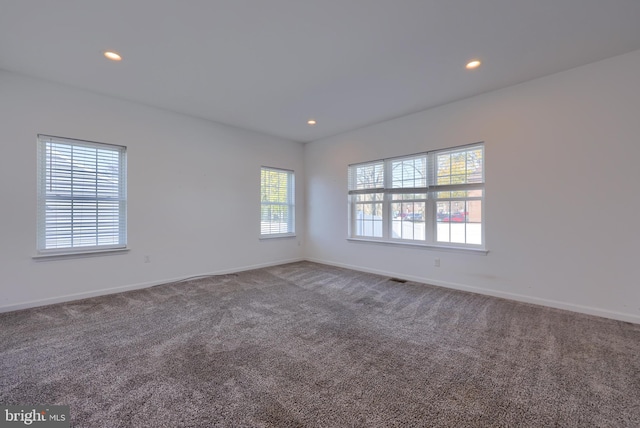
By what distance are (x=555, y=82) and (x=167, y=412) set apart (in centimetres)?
480

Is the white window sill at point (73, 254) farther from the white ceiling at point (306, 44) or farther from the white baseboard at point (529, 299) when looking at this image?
the white baseboard at point (529, 299)

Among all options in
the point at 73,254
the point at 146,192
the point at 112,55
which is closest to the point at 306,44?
the point at 112,55

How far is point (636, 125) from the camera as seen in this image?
2.70m

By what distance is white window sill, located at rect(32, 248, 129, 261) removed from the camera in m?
3.21

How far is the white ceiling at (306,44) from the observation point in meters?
2.11

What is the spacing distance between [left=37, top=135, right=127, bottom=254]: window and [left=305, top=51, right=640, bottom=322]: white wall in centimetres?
462

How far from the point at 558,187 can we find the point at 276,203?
15.0ft

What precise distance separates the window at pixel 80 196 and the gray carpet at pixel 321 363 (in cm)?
83

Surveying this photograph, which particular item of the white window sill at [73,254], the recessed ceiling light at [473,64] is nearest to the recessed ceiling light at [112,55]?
the white window sill at [73,254]

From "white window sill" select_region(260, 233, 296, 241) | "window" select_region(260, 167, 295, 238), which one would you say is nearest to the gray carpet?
"white window sill" select_region(260, 233, 296, 241)

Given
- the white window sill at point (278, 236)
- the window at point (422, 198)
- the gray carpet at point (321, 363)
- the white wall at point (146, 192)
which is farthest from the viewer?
the white window sill at point (278, 236)

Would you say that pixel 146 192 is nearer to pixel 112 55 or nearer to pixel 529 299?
pixel 112 55

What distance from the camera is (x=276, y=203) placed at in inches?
225

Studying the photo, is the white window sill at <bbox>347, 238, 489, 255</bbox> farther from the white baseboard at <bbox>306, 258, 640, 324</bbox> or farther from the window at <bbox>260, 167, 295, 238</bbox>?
the window at <bbox>260, 167, 295, 238</bbox>
